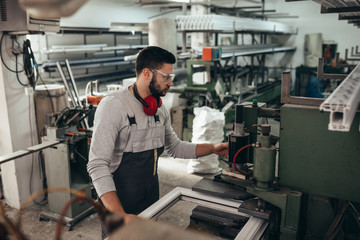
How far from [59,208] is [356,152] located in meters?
2.47

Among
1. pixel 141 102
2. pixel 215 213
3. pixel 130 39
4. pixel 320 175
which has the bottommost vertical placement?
pixel 215 213

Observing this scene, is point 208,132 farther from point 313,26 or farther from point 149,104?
point 313,26

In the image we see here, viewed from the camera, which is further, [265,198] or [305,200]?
[305,200]

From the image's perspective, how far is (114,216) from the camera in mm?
592

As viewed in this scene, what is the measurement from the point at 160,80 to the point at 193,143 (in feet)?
1.42

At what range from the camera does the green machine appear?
1.27 m

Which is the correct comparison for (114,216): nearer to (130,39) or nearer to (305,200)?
(305,200)

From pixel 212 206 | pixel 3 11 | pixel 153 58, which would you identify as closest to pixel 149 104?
pixel 153 58

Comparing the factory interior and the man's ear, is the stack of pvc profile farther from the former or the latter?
the man's ear

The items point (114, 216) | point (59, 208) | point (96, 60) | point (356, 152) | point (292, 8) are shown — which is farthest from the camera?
point (292, 8)

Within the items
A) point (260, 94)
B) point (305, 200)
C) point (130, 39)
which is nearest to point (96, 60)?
point (130, 39)

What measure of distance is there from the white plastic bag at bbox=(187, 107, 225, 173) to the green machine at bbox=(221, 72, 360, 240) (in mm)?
2123

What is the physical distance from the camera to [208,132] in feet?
11.9

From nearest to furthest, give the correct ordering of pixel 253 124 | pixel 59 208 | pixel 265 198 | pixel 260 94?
pixel 265 198
pixel 253 124
pixel 59 208
pixel 260 94
